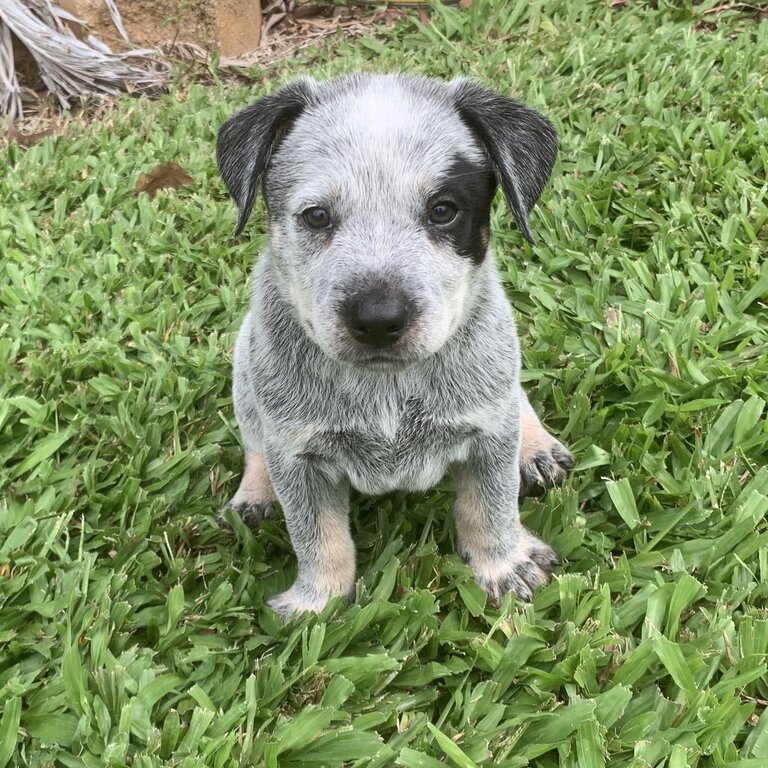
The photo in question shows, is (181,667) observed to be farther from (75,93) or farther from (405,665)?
(75,93)

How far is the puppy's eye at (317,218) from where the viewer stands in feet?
7.53

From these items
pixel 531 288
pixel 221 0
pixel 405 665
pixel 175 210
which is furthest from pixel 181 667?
pixel 221 0

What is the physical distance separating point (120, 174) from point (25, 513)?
3067 mm

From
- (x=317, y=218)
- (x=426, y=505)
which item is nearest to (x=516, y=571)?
(x=426, y=505)

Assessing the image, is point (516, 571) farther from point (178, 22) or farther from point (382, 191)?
point (178, 22)

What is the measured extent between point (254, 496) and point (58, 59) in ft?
16.3

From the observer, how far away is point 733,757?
2.18 meters

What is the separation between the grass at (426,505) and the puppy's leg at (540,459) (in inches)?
3.3

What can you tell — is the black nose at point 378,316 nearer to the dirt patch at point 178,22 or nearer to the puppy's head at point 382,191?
the puppy's head at point 382,191

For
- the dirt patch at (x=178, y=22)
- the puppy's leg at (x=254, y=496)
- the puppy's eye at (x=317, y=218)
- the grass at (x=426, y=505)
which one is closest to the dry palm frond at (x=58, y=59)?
the dirt patch at (x=178, y=22)

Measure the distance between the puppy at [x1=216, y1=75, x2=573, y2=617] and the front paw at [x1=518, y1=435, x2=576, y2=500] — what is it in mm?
428

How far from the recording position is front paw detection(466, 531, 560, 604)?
282 centimetres

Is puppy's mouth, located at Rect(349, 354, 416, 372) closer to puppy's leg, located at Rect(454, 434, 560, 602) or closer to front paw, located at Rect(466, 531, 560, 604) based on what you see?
puppy's leg, located at Rect(454, 434, 560, 602)

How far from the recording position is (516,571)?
283 centimetres
